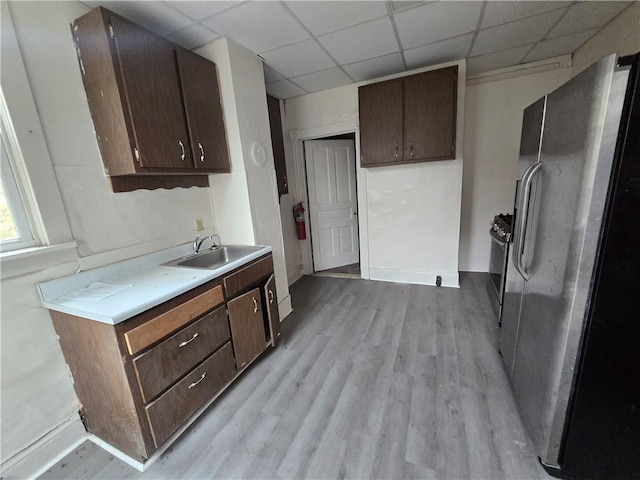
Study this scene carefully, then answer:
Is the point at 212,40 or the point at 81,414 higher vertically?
the point at 212,40

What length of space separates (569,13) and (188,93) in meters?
2.88

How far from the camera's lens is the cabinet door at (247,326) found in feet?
5.85

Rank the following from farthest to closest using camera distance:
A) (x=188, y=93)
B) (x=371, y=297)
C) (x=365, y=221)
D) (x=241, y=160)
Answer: (x=365, y=221)
(x=371, y=297)
(x=241, y=160)
(x=188, y=93)

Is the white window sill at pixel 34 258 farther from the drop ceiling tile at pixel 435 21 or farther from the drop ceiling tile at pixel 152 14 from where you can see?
the drop ceiling tile at pixel 435 21

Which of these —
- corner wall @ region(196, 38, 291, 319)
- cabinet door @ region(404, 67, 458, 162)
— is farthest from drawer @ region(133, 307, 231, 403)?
cabinet door @ region(404, 67, 458, 162)

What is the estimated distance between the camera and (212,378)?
1.62 metres

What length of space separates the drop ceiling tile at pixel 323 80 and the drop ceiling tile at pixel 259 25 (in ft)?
2.45

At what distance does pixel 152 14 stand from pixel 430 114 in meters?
2.46

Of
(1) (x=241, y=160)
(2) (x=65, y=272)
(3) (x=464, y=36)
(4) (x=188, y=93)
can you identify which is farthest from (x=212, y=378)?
(3) (x=464, y=36)

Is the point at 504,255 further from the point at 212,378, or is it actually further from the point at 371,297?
the point at 212,378

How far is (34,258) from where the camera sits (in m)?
1.30

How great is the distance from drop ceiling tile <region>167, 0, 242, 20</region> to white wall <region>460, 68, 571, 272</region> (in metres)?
2.89

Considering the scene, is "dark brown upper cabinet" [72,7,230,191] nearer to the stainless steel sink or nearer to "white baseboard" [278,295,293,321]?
the stainless steel sink

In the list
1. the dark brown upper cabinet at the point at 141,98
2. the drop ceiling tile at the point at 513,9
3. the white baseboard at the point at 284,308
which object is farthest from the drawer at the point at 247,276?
the drop ceiling tile at the point at 513,9
